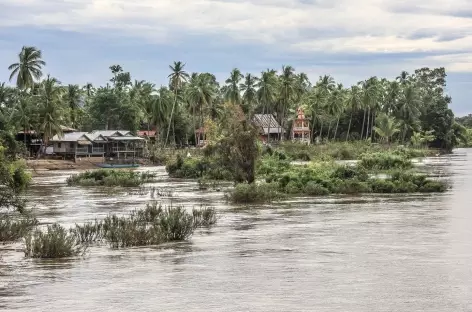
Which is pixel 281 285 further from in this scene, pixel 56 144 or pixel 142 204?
pixel 56 144

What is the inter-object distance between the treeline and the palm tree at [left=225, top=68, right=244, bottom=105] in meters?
0.16

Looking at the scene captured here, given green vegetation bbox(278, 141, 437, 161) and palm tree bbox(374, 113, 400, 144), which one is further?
palm tree bbox(374, 113, 400, 144)

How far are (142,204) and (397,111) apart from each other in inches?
3999

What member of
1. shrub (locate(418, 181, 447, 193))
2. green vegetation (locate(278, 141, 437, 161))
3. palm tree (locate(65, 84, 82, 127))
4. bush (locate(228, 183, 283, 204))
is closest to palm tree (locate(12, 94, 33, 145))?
palm tree (locate(65, 84, 82, 127))

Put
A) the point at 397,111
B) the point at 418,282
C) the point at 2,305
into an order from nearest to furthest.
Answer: the point at 2,305
the point at 418,282
the point at 397,111

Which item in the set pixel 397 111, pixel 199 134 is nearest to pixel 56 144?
pixel 199 134

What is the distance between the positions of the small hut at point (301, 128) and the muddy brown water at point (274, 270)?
371 ft

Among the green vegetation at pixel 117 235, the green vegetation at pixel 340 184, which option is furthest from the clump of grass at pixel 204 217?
the green vegetation at pixel 340 184

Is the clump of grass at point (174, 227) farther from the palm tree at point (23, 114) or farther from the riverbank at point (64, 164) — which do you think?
the palm tree at point (23, 114)

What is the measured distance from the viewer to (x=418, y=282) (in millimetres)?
15688

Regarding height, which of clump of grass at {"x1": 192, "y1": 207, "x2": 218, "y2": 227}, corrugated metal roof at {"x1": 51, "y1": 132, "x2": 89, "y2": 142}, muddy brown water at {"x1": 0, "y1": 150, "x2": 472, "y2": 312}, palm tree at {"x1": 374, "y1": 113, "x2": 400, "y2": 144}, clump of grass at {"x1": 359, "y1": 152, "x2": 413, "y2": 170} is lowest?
muddy brown water at {"x1": 0, "y1": 150, "x2": 472, "y2": 312}

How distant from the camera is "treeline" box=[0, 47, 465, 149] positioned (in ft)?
299

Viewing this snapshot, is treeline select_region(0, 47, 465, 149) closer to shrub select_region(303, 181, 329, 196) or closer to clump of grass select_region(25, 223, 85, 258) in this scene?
shrub select_region(303, 181, 329, 196)

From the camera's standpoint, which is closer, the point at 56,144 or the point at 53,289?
the point at 53,289
